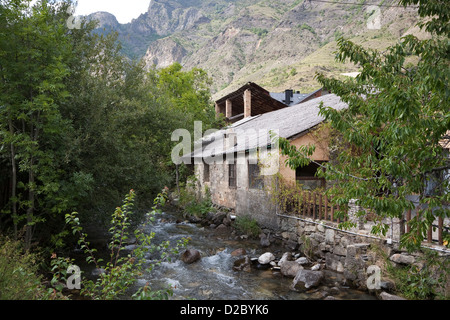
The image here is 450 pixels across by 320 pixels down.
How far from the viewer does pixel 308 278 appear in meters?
7.93

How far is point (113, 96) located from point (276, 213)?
763cm

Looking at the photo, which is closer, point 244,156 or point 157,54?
point 244,156

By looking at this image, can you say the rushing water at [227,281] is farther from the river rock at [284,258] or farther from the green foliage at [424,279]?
the green foliage at [424,279]

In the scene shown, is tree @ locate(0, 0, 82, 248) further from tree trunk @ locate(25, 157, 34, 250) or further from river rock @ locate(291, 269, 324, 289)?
river rock @ locate(291, 269, 324, 289)

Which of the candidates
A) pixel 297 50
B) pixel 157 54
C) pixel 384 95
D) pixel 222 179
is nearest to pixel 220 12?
pixel 157 54

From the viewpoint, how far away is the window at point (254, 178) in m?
13.7

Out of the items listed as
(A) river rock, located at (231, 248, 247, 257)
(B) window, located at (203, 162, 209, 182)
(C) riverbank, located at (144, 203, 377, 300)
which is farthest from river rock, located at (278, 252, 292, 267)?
(B) window, located at (203, 162, 209, 182)

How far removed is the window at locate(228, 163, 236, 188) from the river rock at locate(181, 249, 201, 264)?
6378 mm

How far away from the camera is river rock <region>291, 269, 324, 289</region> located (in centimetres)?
779

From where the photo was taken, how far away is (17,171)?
7.80 meters

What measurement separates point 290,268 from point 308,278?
2.85 ft
